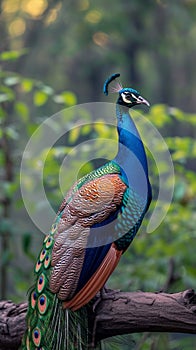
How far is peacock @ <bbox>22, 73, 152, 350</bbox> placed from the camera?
1440mm

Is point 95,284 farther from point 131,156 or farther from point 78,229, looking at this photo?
point 131,156

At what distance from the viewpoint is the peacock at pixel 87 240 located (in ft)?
4.73

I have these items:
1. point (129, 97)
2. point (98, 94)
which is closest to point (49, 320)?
point (129, 97)

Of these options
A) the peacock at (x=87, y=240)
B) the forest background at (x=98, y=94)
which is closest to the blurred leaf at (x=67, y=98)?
the forest background at (x=98, y=94)

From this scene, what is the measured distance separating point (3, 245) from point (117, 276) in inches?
25.6

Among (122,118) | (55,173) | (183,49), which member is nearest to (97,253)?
(122,118)

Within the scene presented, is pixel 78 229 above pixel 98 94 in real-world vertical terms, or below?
above

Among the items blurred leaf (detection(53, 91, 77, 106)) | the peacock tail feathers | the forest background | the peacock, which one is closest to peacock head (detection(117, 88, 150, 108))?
the peacock

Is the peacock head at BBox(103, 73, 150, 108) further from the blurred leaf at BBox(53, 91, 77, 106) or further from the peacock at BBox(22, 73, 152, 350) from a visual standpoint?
the blurred leaf at BBox(53, 91, 77, 106)

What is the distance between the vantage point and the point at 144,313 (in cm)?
150

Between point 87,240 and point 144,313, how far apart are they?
10.2 inches

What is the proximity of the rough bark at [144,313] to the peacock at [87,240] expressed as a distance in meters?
0.06

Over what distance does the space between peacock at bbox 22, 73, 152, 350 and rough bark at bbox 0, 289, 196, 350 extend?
0.20 ft

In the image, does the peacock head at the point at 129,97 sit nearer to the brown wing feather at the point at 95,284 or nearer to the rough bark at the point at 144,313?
the brown wing feather at the point at 95,284
